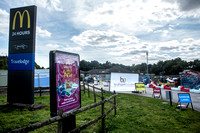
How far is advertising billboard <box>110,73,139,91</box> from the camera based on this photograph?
16422 mm

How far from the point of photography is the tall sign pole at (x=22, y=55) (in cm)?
750

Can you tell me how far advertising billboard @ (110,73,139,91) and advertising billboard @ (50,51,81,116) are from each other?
491 inches

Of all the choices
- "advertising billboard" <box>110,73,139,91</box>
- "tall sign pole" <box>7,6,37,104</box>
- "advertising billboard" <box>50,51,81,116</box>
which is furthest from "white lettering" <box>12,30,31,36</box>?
"advertising billboard" <box>110,73,139,91</box>

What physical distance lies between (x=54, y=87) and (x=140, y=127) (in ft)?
13.2

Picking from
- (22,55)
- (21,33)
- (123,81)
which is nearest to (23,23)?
(21,33)

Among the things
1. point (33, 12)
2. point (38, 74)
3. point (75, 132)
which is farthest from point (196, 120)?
point (38, 74)

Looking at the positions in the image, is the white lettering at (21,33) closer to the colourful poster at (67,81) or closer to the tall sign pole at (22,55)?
the tall sign pole at (22,55)

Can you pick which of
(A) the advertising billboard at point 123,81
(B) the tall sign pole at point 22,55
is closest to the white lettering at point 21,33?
(B) the tall sign pole at point 22,55

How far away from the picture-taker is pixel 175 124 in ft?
20.0

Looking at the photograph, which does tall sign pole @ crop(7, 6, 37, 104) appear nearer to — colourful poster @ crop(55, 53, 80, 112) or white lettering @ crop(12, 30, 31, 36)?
white lettering @ crop(12, 30, 31, 36)

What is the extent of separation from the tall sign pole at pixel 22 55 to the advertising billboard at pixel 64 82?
4.48 metres

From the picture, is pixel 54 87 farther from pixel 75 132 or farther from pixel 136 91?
pixel 136 91

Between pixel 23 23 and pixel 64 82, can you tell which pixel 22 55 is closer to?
pixel 23 23

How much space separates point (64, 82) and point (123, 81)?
14.0m
